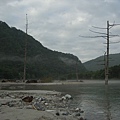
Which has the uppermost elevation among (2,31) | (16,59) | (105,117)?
(2,31)

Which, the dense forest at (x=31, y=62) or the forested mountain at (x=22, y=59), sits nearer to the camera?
the dense forest at (x=31, y=62)

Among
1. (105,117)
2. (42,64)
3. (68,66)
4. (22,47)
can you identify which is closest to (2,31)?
(22,47)

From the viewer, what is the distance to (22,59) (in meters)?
93.3

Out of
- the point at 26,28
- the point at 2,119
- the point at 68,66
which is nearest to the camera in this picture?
the point at 2,119

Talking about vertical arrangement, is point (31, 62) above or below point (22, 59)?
below

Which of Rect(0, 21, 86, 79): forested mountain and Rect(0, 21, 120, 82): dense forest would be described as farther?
Rect(0, 21, 86, 79): forested mountain

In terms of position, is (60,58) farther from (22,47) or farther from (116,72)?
(116,72)

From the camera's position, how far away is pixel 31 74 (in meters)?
88.0

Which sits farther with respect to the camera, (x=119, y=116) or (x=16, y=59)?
(x=16, y=59)

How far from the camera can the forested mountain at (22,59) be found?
82919 millimetres

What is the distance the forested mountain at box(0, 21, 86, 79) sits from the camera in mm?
82919

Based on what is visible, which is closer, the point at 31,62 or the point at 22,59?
the point at 22,59

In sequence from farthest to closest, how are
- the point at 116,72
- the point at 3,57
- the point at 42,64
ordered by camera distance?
the point at 42,64
the point at 3,57
the point at 116,72

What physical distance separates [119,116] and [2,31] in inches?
3566
